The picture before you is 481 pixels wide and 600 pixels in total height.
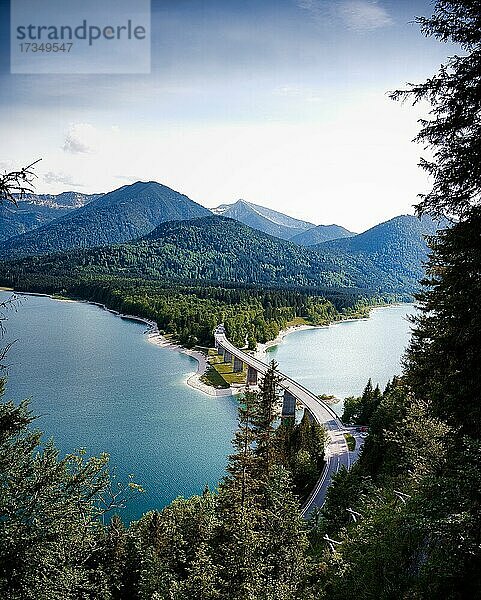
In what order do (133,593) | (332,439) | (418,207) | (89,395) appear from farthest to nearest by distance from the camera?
1. (89,395)
2. (332,439)
3. (133,593)
4. (418,207)

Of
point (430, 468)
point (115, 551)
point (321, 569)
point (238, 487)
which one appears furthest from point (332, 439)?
point (430, 468)

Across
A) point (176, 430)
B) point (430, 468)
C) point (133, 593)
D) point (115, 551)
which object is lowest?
point (176, 430)

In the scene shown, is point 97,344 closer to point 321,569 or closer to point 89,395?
point 89,395

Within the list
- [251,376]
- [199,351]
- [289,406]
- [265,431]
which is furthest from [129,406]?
[265,431]

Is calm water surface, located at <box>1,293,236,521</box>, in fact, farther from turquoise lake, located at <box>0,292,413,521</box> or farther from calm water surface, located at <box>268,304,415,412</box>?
calm water surface, located at <box>268,304,415,412</box>

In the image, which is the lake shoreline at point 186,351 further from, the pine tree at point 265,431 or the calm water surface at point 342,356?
the pine tree at point 265,431

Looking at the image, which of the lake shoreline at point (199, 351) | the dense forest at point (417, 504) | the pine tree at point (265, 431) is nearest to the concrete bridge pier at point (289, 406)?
the lake shoreline at point (199, 351)
